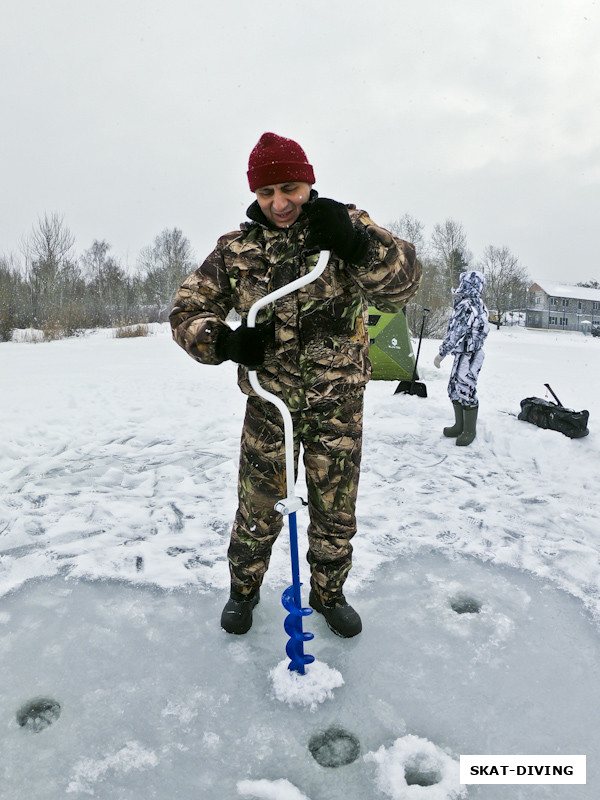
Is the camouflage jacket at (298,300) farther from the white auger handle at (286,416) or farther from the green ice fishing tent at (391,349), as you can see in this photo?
the green ice fishing tent at (391,349)

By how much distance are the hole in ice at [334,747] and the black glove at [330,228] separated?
161cm

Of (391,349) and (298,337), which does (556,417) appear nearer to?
(391,349)

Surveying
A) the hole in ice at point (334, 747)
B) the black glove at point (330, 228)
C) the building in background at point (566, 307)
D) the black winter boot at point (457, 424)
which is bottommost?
the hole in ice at point (334, 747)

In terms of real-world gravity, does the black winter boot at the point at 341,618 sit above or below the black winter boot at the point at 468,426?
below

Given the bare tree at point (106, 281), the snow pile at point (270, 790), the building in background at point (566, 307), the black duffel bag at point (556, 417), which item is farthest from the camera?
the building in background at point (566, 307)

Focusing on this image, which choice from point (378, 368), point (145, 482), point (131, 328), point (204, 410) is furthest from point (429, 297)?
point (145, 482)

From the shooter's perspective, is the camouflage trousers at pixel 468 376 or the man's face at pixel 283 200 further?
the camouflage trousers at pixel 468 376

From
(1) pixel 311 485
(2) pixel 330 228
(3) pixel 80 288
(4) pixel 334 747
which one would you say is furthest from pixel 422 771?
(3) pixel 80 288

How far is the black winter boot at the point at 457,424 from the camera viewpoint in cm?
538

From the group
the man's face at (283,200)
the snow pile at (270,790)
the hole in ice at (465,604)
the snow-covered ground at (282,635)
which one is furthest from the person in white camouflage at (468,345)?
the snow pile at (270,790)

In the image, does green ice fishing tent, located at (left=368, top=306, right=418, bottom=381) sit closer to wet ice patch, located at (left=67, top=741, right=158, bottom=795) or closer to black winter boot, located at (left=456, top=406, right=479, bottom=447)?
black winter boot, located at (left=456, top=406, right=479, bottom=447)

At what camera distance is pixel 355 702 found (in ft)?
6.16

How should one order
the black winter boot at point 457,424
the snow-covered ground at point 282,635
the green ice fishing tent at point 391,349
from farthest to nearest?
the green ice fishing tent at point 391,349 → the black winter boot at point 457,424 → the snow-covered ground at point 282,635

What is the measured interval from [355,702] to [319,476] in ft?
2.73
